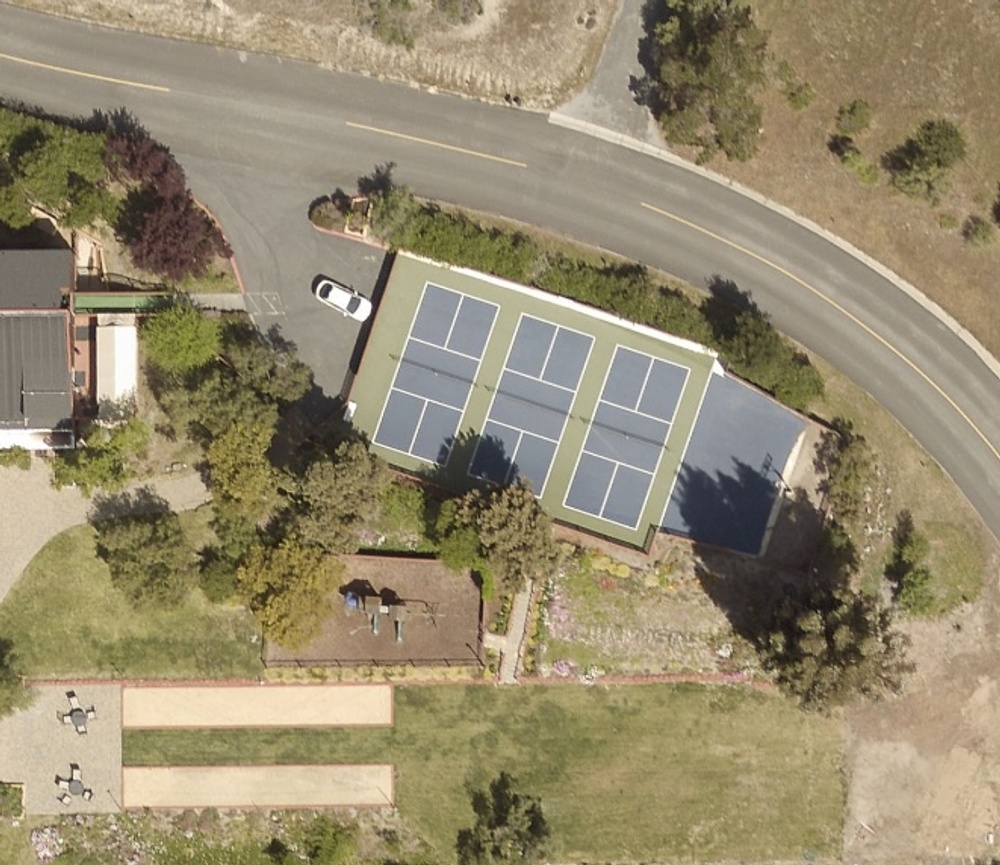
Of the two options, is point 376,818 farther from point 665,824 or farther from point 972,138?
point 972,138

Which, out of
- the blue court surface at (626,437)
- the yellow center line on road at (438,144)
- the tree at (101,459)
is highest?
the yellow center line on road at (438,144)

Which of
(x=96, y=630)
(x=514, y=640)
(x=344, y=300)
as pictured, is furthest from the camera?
(x=514, y=640)

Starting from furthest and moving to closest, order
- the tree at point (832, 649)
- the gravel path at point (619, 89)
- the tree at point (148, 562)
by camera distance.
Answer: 1. the gravel path at point (619, 89)
2. the tree at point (148, 562)
3. the tree at point (832, 649)

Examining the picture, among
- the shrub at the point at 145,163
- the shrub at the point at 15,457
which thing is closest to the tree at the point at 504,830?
the shrub at the point at 15,457

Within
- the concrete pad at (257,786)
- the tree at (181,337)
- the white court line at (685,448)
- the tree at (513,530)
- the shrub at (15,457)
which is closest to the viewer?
the tree at (513,530)

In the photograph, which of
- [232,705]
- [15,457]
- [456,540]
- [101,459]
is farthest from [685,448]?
[15,457]

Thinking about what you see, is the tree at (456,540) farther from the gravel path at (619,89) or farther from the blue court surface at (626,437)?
the gravel path at (619,89)

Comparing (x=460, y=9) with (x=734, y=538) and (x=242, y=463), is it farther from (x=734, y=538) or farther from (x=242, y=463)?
(x=734, y=538)
